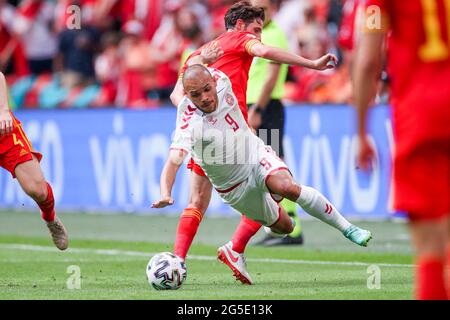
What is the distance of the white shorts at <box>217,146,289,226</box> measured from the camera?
8.34m

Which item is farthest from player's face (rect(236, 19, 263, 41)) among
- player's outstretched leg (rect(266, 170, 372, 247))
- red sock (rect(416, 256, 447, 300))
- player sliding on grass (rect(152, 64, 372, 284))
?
red sock (rect(416, 256, 447, 300))

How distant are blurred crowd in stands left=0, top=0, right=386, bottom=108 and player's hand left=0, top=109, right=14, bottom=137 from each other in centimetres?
672

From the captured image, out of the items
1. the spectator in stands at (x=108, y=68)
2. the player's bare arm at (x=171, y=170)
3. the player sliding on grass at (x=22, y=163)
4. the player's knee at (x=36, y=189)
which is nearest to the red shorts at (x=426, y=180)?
the player's bare arm at (x=171, y=170)

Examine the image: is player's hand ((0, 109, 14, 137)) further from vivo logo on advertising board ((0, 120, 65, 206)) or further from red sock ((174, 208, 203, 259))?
vivo logo on advertising board ((0, 120, 65, 206))

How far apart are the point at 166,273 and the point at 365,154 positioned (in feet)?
11.9

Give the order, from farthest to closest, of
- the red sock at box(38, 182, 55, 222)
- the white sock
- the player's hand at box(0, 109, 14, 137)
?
1. the red sock at box(38, 182, 55, 222)
2. the player's hand at box(0, 109, 14, 137)
3. the white sock

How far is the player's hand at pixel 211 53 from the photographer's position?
885 cm

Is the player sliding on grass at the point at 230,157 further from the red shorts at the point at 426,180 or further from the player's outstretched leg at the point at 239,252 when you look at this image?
the red shorts at the point at 426,180

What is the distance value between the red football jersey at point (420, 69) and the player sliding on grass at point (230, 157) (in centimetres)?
329

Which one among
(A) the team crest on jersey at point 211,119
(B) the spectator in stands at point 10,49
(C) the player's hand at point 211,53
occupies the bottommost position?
(A) the team crest on jersey at point 211,119

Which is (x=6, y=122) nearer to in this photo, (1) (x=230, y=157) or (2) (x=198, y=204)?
(2) (x=198, y=204)

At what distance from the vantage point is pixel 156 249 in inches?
466
